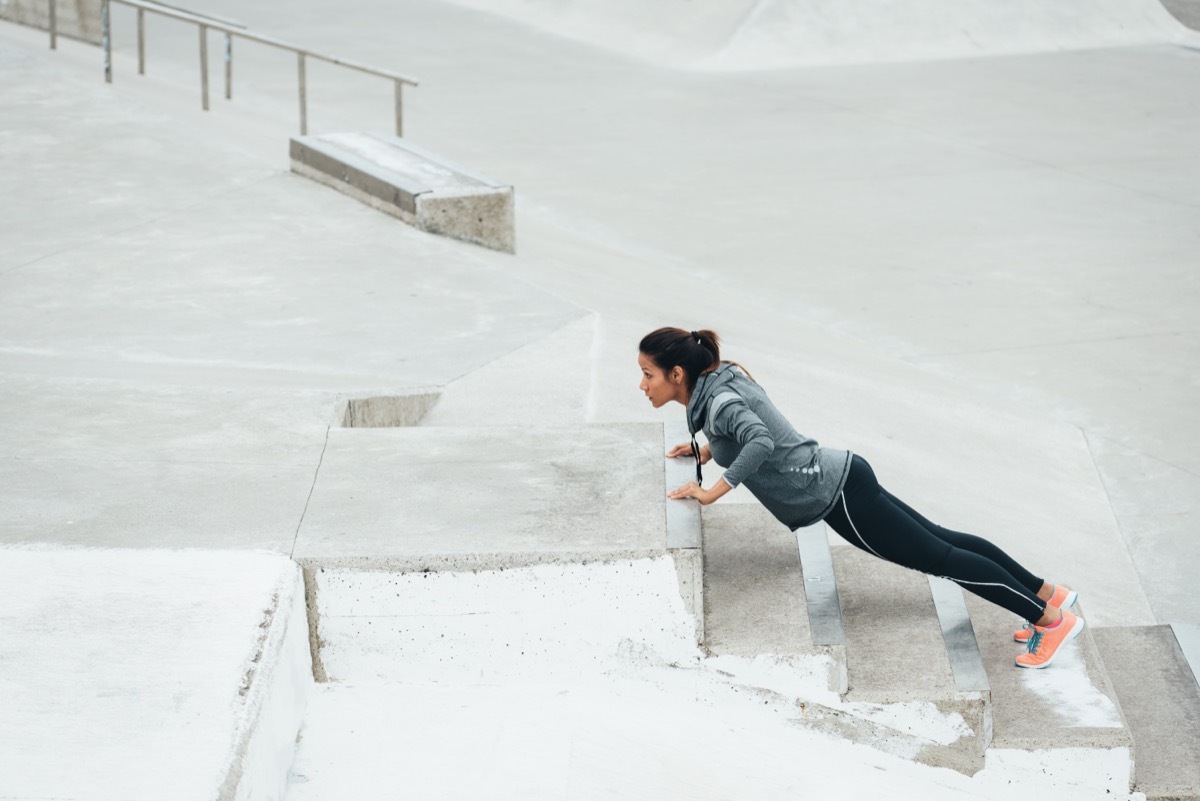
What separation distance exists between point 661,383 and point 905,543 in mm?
1002

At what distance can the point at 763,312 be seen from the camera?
946 cm

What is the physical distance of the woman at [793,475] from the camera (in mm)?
4602

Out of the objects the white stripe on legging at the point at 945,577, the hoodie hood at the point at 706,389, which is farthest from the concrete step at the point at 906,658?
the hoodie hood at the point at 706,389

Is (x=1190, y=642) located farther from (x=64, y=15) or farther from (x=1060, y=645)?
(x=64, y=15)

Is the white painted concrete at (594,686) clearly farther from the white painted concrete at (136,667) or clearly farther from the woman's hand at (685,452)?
the woman's hand at (685,452)

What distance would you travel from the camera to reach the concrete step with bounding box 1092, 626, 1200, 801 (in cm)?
470

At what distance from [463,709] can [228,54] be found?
430 inches

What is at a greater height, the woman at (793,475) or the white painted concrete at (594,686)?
the woman at (793,475)

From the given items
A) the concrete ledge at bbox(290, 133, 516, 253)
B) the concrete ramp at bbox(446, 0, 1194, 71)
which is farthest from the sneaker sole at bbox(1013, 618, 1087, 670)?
the concrete ramp at bbox(446, 0, 1194, 71)

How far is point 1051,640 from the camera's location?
4883 mm

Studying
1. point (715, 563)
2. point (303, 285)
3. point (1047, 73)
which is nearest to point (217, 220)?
point (303, 285)

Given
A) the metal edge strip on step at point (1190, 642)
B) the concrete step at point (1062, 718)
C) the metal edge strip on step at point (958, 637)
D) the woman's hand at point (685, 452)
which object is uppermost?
the woman's hand at point (685, 452)

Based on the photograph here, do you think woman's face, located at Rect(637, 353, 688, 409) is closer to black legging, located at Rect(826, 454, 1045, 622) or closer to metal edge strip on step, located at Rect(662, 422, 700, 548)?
metal edge strip on step, located at Rect(662, 422, 700, 548)

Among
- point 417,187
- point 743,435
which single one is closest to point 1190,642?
point 743,435
